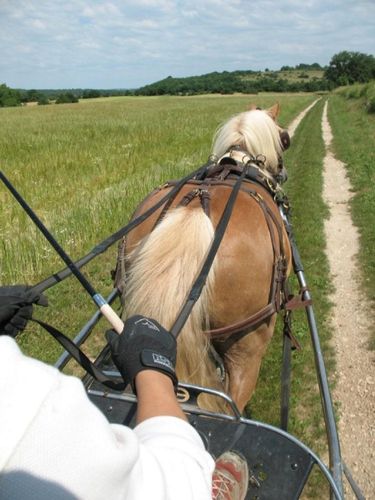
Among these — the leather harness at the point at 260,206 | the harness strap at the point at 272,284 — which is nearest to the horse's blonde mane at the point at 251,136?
the leather harness at the point at 260,206

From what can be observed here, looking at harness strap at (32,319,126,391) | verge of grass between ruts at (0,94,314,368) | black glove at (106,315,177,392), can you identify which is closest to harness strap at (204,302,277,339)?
harness strap at (32,319,126,391)

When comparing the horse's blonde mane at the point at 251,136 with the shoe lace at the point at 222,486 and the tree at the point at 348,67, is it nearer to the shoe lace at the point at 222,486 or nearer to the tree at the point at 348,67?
the shoe lace at the point at 222,486

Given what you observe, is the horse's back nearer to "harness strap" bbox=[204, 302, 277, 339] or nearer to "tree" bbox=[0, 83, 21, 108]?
"harness strap" bbox=[204, 302, 277, 339]

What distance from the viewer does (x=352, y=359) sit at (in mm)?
4031

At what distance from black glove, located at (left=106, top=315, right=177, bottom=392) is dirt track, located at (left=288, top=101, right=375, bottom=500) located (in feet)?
7.14

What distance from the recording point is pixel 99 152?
1175cm

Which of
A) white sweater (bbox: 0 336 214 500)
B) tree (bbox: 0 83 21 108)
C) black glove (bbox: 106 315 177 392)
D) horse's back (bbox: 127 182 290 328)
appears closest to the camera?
white sweater (bbox: 0 336 214 500)

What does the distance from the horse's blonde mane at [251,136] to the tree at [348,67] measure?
95408mm

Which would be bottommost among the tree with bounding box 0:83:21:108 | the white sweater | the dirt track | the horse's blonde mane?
the dirt track

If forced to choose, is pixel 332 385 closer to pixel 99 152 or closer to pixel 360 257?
pixel 360 257

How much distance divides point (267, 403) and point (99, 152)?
958cm

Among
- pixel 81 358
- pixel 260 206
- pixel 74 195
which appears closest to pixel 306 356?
pixel 260 206

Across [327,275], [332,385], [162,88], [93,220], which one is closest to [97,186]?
[93,220]

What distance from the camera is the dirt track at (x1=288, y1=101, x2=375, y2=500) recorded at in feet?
9.91
